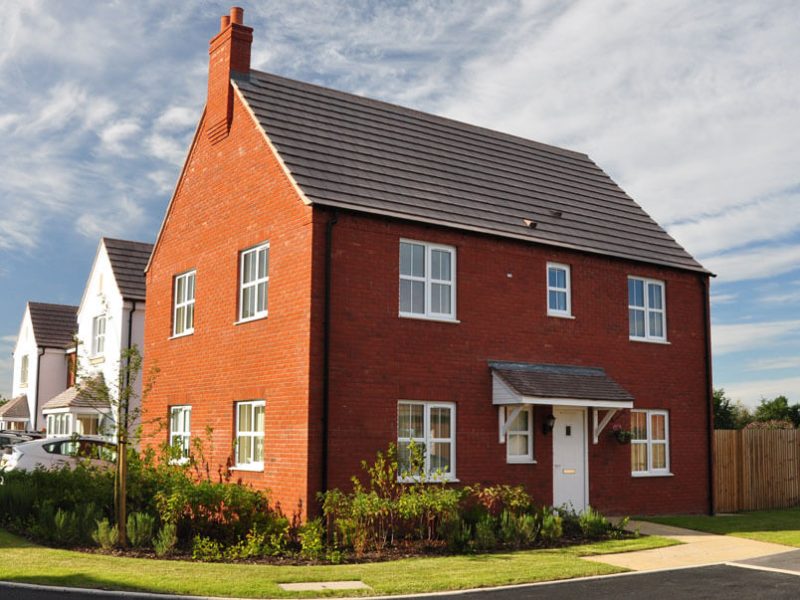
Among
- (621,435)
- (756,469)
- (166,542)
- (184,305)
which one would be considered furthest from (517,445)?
(184,305)

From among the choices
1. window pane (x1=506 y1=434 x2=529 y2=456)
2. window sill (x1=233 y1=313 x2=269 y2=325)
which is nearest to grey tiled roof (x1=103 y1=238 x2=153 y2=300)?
window sill (x1=233 y1=313 x2=269 y2=325)

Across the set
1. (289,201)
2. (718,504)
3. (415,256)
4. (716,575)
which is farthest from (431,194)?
(718,504)

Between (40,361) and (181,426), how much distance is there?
26.2 metres

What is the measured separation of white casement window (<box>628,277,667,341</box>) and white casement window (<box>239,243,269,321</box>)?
8.88 meters

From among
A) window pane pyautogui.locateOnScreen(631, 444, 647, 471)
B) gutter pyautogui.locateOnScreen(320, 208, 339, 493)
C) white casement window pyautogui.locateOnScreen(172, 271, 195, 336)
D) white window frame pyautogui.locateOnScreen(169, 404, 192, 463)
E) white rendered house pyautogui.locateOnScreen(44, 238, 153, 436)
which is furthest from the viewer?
white rendered house pyautogui.locateOnScreen(44, 238, 153, 436)

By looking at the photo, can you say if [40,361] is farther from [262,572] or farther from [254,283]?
[262,572]

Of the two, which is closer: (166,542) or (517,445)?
(166,542)

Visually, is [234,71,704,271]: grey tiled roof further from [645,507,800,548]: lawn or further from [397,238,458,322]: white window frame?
[645,507,800,548]: lawn

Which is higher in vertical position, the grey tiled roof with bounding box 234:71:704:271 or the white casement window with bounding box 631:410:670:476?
the grey tiled roof with bounding box 234:71:704:271

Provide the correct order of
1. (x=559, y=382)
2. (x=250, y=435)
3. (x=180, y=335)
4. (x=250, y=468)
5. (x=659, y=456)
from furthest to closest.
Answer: (x=180, y=335)
(x=659, y=456)
(x=559, y=382)
(x=250, y=435)
(x=250, y=468)

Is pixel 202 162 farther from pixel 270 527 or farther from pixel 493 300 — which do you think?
pixel 270 527

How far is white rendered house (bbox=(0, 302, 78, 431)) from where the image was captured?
44.0 m

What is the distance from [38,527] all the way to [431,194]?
1015 cm

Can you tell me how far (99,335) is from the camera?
3338 centimetres
